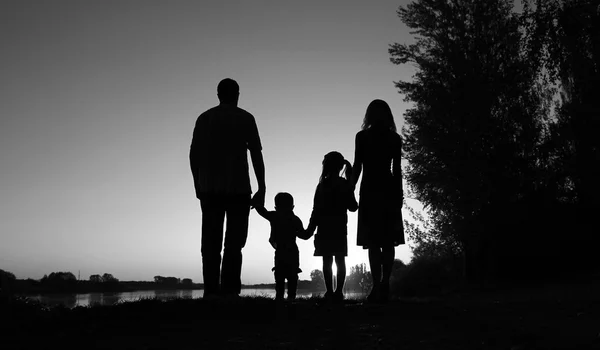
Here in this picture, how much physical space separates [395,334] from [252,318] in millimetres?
1794

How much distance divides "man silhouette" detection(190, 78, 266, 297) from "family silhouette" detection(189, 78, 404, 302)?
0.04ft

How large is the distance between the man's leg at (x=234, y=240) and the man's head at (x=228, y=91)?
1453mm

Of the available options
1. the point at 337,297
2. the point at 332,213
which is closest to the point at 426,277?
the point at 332,213

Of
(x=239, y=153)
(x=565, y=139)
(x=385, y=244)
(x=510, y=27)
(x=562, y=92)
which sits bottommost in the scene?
(x=385, y=244)

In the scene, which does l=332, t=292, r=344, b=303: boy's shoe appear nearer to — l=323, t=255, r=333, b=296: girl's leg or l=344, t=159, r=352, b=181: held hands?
l=323, t=255, r=333, b=296: girl's leg

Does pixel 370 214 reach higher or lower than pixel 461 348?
higher

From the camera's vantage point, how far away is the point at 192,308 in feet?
20.3

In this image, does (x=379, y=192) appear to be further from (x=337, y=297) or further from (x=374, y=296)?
(x=337, y=297)

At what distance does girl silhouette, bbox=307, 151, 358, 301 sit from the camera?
9.03 m

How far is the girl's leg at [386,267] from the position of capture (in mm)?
7676

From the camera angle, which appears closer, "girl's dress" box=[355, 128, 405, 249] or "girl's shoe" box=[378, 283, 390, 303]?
"girl's shoe" box=[378, 283, 390, 303]

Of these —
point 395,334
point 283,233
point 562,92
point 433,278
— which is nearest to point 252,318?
point 395,334

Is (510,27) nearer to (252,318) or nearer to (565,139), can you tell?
(565,139)

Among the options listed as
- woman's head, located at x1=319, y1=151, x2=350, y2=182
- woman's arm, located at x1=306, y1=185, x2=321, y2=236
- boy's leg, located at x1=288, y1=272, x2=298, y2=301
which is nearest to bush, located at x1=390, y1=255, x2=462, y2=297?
boy's leg, located at x1=288, y1=272, x2=298, y2=301
